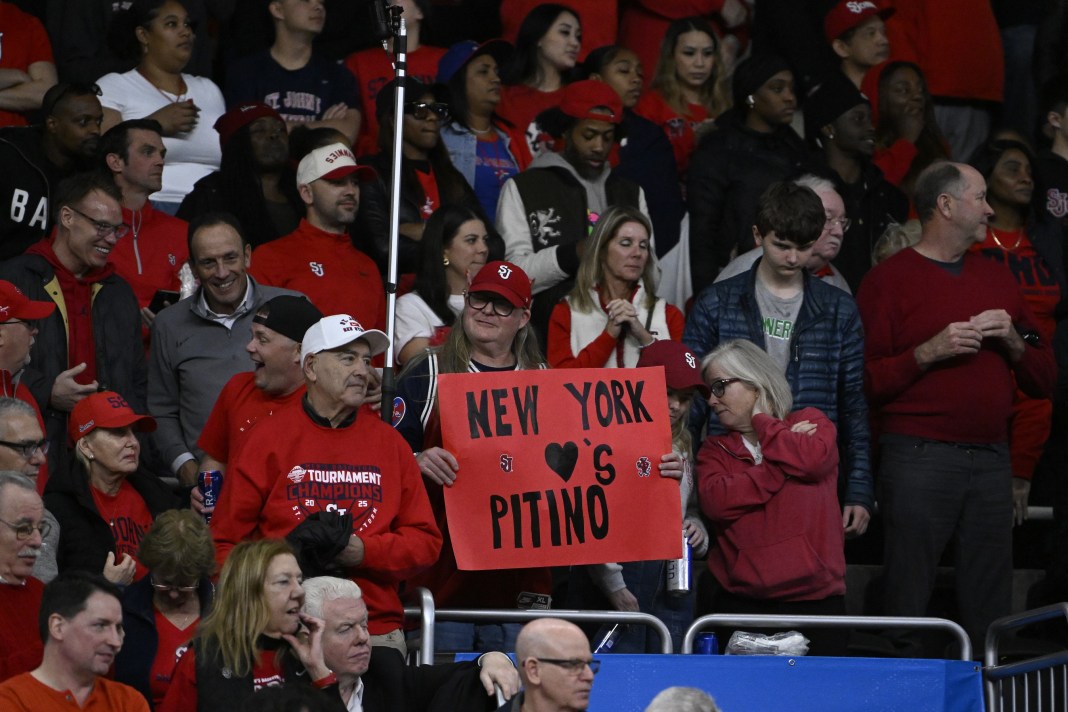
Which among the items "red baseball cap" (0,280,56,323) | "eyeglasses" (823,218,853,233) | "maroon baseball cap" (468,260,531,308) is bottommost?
"red baseball cap" (0,280,56,323)

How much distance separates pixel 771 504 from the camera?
8.32 meters

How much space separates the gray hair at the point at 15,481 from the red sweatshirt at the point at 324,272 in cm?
278

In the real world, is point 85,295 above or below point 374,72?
below

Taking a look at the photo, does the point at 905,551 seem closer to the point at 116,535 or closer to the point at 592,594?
the point at 592,594

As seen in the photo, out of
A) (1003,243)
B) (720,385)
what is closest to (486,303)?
(720,385)

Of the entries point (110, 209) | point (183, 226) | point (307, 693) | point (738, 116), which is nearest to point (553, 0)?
point (738, 116)

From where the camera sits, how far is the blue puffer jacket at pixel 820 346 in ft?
30.1

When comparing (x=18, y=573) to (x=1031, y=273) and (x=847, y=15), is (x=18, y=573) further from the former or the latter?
(x=847, y=15)

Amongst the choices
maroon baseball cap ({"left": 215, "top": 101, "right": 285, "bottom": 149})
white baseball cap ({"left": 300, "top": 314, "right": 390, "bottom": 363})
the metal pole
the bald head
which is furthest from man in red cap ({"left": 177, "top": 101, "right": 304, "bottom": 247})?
the bald head

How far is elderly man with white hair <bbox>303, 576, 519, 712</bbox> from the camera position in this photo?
22.6 feet

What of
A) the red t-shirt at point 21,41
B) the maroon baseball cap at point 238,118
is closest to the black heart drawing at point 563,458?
the maroon baseball cap at point 238,118

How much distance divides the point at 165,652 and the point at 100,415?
4.22 ft

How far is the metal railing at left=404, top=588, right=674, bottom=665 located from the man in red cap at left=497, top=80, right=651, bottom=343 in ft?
9.37

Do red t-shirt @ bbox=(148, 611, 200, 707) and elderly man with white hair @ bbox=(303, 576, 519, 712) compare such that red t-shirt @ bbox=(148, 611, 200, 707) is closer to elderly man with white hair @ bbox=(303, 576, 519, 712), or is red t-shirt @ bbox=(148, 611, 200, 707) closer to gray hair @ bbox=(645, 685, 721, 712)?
elderly man with white hair @ bbox=(303, 576, 519, 712)
